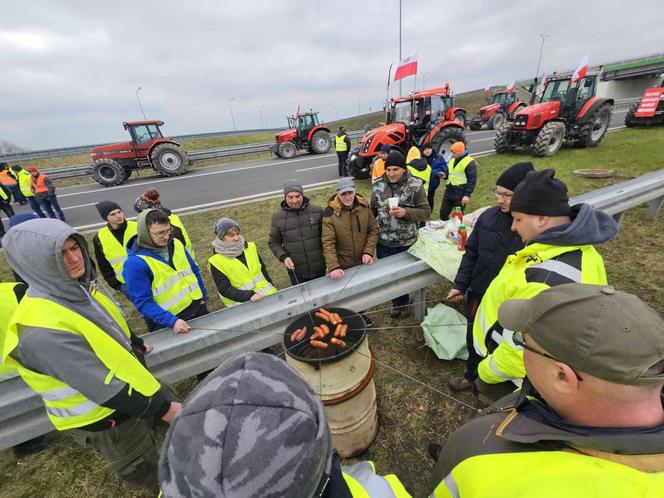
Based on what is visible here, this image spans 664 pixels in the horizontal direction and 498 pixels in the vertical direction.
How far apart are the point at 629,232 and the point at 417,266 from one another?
4.53 m

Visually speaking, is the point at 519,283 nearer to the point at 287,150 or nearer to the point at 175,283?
the point at 175,283

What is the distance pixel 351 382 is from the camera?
194cm

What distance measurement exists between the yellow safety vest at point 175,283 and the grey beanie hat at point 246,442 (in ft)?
7.37

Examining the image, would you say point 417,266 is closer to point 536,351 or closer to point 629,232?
point 536,351

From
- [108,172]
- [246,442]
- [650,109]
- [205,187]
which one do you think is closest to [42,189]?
[205,187]

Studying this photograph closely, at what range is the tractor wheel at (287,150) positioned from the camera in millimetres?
16203

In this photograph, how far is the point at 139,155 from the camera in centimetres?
1355

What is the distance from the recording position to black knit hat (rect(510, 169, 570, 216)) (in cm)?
173

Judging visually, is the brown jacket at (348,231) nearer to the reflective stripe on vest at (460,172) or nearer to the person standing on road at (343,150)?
the reflective stripe on vest at (460,172)

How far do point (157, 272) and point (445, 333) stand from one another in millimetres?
2946

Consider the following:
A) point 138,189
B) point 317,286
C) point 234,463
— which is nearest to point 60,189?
point 138,189

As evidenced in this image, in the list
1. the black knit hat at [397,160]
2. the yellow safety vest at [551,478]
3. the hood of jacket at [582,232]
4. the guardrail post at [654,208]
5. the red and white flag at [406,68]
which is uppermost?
the red and white flag at [406,68]

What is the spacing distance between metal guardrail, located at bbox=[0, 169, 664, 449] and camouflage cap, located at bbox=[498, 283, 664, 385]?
1721 mm

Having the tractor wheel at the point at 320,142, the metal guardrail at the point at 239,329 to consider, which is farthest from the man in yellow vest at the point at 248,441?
the tractor wheel at the point at 320,142
